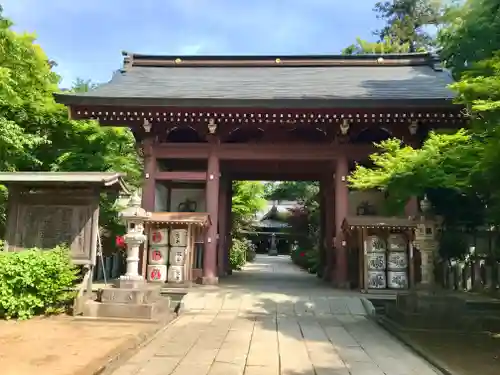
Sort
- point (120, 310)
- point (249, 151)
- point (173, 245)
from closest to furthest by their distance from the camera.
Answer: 1. point (120, 310)
2. point (173, 245)
3. point (249, 151)

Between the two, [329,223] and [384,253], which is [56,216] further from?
[329,223]

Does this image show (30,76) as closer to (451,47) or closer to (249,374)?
(249,374)

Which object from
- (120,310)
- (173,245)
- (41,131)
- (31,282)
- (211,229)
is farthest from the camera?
(41,131)

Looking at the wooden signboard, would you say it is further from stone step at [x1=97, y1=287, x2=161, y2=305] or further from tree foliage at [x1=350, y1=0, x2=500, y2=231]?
tree foliage at [x1=350, y1=0, x2=500, y2=231]

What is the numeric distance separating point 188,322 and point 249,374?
11.4 feet

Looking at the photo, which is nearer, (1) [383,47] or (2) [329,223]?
(2) [329,223]

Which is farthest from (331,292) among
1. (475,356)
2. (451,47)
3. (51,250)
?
(451,47)

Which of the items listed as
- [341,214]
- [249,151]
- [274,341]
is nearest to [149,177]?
[249,151]

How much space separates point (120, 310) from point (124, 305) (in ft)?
0.36

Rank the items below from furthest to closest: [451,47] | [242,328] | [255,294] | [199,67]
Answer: [199,67] → [451,47] → [255,294] → [242,328]

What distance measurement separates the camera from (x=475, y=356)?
19.4 ft

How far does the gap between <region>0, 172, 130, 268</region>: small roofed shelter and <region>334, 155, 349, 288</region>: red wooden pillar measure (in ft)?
19.6

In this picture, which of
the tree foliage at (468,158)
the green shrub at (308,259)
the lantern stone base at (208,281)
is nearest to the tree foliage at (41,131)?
the lantern stone base at (208,281)

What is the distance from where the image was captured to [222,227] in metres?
15.2
